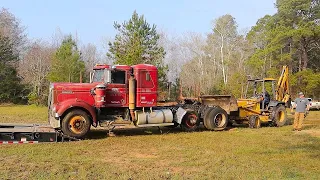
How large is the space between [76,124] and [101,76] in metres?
2.07

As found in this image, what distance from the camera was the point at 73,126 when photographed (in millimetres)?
12211

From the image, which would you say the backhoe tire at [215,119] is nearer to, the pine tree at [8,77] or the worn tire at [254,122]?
the worn tire at [254,122]

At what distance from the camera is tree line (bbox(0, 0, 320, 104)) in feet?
95.9

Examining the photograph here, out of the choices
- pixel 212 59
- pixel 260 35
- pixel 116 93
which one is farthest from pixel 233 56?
pixel 116 93

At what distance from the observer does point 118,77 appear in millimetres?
13328

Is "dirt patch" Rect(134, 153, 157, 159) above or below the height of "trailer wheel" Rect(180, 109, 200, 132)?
below

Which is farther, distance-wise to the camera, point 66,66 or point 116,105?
point 66,66

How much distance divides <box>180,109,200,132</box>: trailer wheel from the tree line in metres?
10.2

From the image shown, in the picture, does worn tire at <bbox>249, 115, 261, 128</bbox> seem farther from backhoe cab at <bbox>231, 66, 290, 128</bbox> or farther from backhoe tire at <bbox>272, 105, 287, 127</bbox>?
backhoe tire at <bbox>272, 105, 287, 127</bbox>

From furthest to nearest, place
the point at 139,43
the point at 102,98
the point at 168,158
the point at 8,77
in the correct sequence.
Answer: the point at 8,77, the point at 139,43, the point at 102,98, the point at 168,158

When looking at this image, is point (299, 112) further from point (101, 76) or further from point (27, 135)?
point (27, 135)

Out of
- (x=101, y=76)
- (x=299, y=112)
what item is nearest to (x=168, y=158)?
(x=101, y=76)

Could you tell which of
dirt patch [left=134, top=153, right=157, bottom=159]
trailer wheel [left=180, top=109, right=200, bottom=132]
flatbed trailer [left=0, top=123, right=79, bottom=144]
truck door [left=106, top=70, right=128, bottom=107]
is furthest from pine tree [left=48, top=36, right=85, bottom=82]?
dirt patch [left=134, top=153, right=157, bottom=159]

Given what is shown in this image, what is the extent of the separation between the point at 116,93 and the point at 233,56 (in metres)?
35.9
